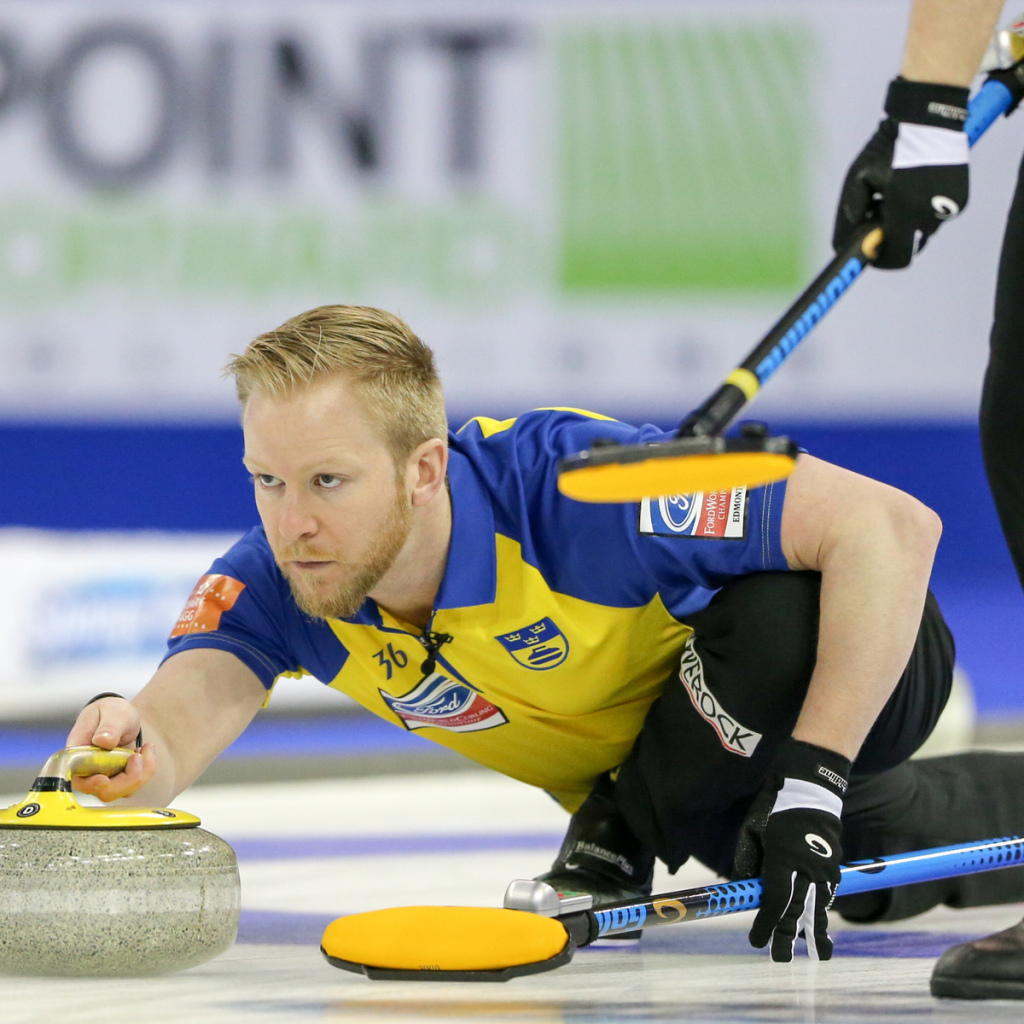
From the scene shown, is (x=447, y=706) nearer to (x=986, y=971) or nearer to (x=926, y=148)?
(x=986, y=971)

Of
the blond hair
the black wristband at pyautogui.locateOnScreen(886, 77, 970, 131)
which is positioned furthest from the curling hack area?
the black wristband at pyautogui.locateOnScreen(886, 77, 970, 131)

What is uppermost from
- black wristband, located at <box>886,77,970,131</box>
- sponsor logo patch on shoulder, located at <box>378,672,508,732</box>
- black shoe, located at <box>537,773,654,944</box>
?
black wristband, located at <box>886,77,970,131</box>

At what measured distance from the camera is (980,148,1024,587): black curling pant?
175 cm

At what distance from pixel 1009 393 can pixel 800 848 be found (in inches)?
22.6

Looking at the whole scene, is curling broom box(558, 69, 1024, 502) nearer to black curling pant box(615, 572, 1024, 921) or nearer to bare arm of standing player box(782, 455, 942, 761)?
bare arm of standing player box(782, 455, 942, 761)

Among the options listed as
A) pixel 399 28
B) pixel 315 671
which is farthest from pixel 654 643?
pixel 399 28

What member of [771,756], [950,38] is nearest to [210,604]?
[771,756]

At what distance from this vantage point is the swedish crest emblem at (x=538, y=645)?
188 centimetres

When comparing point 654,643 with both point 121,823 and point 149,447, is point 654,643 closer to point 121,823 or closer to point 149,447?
point 121,823

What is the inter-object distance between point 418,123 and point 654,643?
421 cm

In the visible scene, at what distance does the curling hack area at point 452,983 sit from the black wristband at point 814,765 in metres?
0.20

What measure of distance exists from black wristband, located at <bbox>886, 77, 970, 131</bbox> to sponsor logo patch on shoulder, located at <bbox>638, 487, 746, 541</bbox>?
0.45 metres

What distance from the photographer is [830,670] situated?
1716mm

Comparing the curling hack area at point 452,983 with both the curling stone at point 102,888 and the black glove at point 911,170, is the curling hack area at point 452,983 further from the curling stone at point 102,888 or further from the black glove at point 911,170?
the black glove at point 911,170
